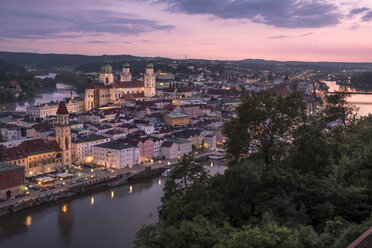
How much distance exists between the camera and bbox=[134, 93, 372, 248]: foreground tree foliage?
4344 mm

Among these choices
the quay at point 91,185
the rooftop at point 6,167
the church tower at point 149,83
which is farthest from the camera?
the church tower at point 149,83

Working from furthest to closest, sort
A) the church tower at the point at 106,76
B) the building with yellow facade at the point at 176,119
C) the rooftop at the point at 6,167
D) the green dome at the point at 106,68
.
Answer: the green dome at the point at 106,68 → the church tower at the point at 106,76 → the building with yellow facade at the point at 176,119 → the rooftop at the point at 6,167

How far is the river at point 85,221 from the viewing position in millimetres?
9672

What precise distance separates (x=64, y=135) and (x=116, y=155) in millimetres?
2121

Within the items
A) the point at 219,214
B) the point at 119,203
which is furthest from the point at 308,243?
the point at 119,203

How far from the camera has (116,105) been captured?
99.5ft

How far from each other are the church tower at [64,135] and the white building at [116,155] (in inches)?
44.6

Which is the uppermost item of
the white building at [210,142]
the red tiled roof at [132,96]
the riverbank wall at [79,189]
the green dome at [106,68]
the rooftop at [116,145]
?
the green dome at [106,68]

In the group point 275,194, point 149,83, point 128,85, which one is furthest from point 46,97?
point 275,194

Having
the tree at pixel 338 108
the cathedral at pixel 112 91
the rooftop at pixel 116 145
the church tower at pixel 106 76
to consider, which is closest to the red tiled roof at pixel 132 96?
the cathedral at pixel 112 91

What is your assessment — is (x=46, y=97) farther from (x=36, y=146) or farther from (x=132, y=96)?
(x=36, y=146)

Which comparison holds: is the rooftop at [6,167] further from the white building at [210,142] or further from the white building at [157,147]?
the white building at [210,142]

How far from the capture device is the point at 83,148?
1686 cm

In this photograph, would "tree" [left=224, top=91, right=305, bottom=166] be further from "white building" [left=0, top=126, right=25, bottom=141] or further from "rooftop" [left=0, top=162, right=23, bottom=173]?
"white building" [left=0, top=126, right=25, bottom=141]
